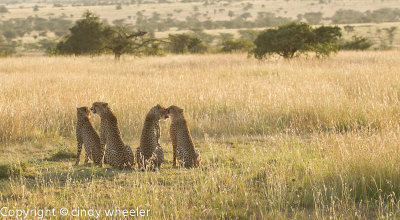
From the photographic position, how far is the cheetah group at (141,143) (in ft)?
17.1

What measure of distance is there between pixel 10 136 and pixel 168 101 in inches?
115

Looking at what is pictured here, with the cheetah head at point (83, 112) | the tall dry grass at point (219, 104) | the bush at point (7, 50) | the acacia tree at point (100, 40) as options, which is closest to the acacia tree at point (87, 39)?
the acacia tree at point (100, 40)

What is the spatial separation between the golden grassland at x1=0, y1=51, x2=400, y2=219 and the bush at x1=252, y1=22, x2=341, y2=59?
4.58m

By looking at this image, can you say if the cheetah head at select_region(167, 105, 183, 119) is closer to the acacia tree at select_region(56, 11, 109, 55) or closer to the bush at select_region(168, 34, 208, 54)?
the acacia tree at select_region(56, 11, 109, 55)

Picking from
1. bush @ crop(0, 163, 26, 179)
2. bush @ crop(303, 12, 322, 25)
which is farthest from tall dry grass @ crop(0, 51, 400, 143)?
bush @ crop(303, 12, 322, 25)

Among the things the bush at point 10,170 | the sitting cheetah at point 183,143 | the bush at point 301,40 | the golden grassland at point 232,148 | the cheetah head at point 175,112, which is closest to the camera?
the golden grassland at point 232,148

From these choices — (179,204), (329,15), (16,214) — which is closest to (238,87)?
(179,204)

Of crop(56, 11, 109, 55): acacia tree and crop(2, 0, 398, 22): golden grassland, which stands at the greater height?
crop(2, 0, 398, 22): golden grassland

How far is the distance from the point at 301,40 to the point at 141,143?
44.6 feet

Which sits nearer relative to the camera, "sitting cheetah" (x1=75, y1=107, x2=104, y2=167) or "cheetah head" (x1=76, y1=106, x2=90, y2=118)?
"sitting cheetah" (x1=75, y1=107, x2=104, y2=167)

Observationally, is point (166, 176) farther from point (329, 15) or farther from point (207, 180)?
→ point (329, 15)

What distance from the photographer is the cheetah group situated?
5.20 m

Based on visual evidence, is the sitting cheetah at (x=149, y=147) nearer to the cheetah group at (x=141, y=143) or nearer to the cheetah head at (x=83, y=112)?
the cheetah group at (x=141, y=143)

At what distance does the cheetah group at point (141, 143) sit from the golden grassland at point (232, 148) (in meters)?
0.17
